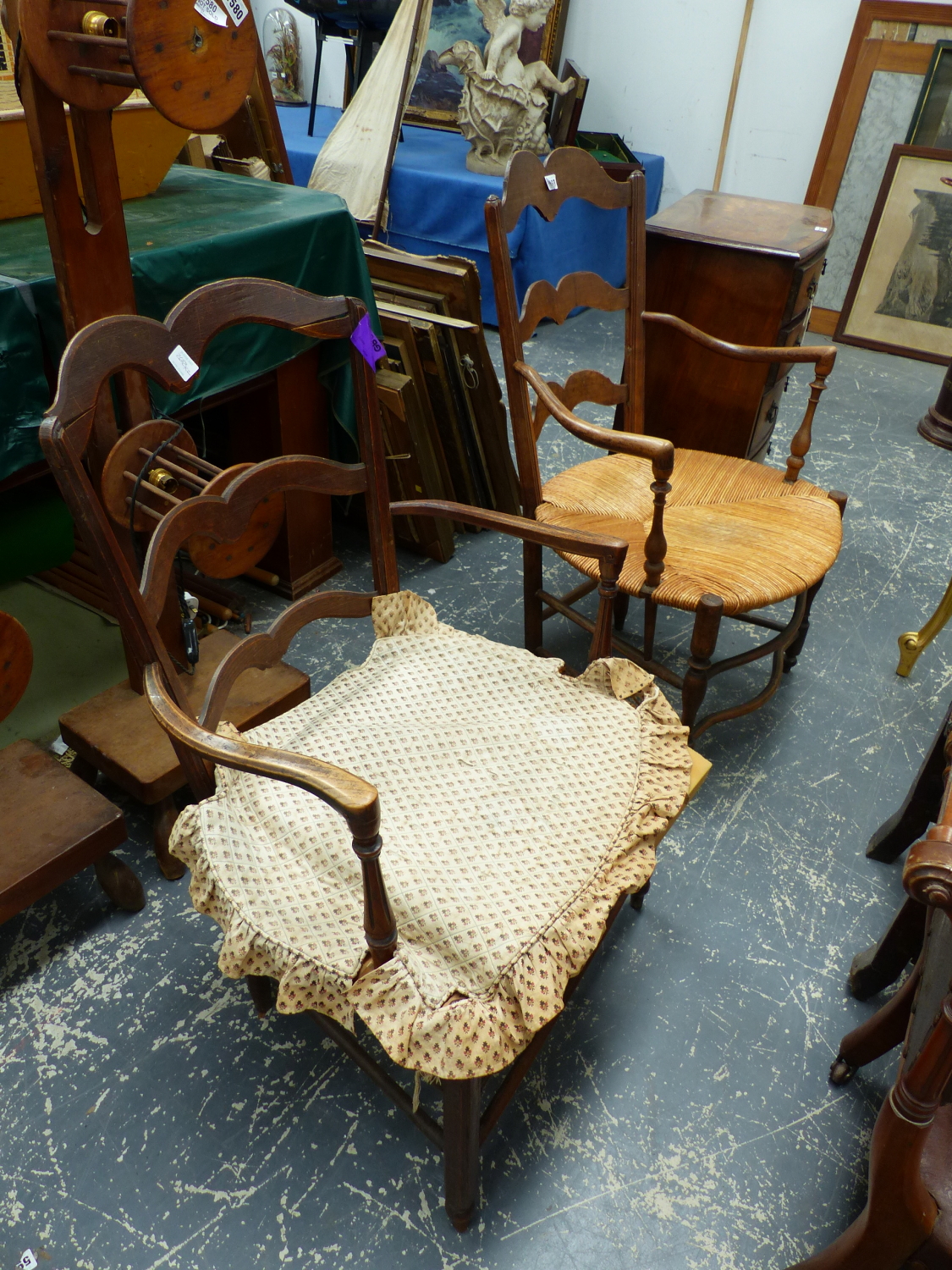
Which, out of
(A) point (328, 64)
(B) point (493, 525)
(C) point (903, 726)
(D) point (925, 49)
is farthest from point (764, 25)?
(B) point (493, 525)

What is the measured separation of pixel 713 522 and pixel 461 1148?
1.41 metres

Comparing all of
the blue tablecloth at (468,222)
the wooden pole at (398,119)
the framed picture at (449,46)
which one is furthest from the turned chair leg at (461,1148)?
the framed picture at (449,46)

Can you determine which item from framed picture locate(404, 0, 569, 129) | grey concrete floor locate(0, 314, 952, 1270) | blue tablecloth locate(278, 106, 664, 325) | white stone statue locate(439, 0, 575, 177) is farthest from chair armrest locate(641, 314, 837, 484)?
framed picture locate(404, 0, 569, 129)

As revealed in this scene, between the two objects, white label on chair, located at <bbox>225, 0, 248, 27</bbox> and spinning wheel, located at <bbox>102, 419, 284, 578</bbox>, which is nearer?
spinning wheel, located at <bbox>102, 419, 284, 578</bbox>

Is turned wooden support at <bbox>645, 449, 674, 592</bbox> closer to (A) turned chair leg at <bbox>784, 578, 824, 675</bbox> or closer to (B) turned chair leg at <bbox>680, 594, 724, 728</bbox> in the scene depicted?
(B) turned chair leg at <bbox>680, 594, 724, 728</bbox>

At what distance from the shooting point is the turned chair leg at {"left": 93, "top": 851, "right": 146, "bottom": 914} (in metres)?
1.62

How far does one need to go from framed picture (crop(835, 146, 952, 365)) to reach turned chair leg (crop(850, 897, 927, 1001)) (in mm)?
3924

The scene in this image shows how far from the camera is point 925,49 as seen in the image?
13.4 ft

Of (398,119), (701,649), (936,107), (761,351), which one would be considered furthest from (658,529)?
(936,107)

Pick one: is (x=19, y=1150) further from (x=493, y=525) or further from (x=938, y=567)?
(x=938, y=567)

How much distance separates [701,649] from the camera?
1.79m

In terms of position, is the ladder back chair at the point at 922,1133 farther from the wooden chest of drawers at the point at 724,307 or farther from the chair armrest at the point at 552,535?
the wooden chest of drawers at the point at 724,307

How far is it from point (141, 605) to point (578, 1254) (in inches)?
43.1

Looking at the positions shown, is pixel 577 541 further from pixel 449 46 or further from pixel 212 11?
pixel 449 46
